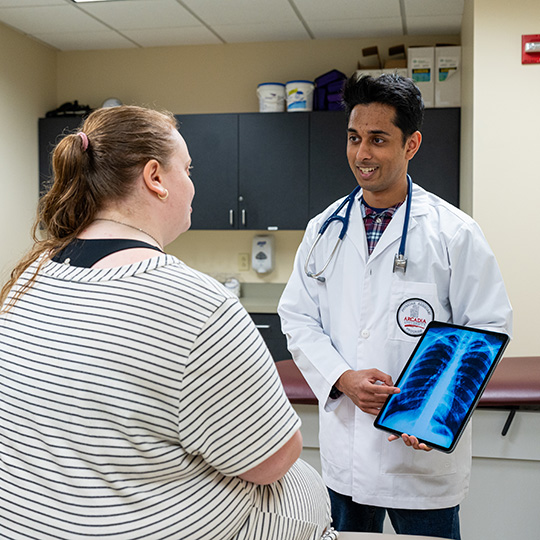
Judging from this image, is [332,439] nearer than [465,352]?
No

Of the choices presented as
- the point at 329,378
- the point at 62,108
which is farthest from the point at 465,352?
the point at 62,108

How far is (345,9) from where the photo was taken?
3607mm

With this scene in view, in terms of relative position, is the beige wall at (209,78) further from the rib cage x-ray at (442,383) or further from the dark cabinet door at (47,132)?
the rib cage x-ray at (442,383)

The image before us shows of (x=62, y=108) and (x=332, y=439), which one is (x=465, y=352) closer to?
(x=332, y=439)

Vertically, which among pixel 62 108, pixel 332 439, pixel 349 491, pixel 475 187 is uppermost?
pixel 62 108

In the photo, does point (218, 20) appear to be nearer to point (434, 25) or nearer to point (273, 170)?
point (273, 170)

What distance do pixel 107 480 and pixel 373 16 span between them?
11.6ft

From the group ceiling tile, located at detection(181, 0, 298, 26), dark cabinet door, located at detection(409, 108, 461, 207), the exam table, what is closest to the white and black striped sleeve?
the exam table

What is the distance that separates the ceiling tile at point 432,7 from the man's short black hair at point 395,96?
7.15 ft

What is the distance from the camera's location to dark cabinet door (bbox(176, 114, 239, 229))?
412 cm

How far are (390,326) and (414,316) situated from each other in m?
0.06

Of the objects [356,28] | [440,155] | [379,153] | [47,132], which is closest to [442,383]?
[379,153]

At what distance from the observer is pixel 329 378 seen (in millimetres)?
1498

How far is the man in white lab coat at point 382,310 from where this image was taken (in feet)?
4.82
